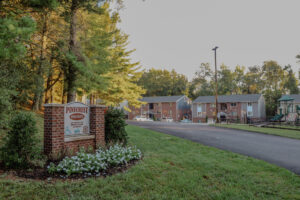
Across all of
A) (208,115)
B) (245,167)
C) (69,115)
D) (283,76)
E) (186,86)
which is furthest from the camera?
(186,86)

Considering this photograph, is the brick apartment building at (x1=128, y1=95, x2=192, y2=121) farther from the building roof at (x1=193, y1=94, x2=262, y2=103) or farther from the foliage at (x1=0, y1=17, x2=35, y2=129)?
the foliage at (x1=0, y1=17, x2=35, y2=129)

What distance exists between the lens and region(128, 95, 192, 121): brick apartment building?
184ft

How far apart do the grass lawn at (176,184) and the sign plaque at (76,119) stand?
2.20m

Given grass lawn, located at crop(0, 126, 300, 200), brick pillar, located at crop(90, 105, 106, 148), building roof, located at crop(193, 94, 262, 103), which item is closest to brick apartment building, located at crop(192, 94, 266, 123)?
building roof, located at crop(193, 94, 262, 103)

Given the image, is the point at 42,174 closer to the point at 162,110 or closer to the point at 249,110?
the point at 249,110

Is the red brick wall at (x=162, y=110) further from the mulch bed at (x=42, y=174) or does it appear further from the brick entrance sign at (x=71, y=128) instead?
the mulch bed at (x=42, y=174)

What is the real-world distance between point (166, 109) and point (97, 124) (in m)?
50.6

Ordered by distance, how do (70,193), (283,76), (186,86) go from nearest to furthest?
1. (70,193)
2. (283,76)
3. (186,86)

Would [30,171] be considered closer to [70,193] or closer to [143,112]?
[70,193]

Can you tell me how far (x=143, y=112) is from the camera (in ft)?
195

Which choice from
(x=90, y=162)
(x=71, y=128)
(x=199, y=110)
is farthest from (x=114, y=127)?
(x=199, y=110)

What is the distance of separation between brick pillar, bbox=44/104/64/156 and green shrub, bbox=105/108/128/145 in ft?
6.56

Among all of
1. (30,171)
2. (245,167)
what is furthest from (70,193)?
(245,167)

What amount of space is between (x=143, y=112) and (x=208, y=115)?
746 inches
